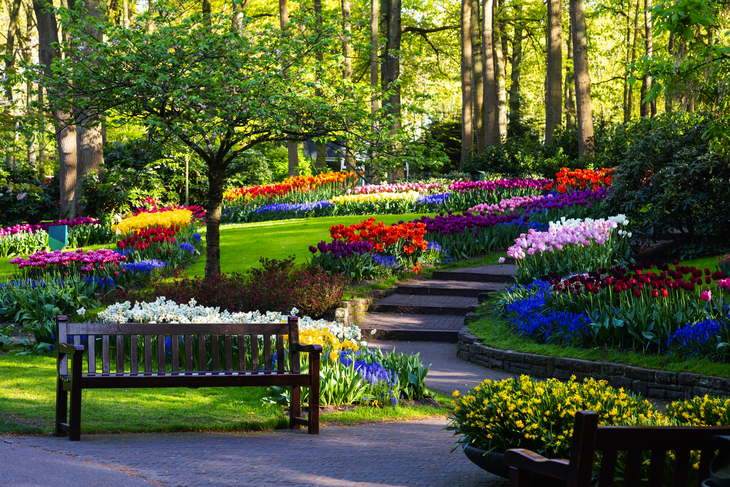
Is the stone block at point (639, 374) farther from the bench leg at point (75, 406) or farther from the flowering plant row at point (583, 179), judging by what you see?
the flowering plant row at point (583, 179)

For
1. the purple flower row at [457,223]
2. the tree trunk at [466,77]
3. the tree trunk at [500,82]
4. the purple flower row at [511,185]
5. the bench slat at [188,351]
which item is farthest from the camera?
the tree trunk at [500,82]

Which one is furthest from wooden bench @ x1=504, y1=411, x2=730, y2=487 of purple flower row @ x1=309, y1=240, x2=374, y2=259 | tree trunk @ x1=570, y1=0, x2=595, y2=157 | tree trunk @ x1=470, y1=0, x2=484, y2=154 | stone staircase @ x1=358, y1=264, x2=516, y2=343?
tree trunk @ x1=470, y1=0, x2=484, y2=154

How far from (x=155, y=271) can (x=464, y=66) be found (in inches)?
711

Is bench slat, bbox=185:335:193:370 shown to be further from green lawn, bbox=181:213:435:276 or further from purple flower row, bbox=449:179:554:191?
purple flower row, bbox=449:179:554:191

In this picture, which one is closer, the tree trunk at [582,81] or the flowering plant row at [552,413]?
the flowering plant row at [552,413]

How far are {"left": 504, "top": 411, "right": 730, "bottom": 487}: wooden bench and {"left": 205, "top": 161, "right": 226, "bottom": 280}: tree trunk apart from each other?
25.7 ft

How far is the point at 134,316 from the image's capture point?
8156 millimetres

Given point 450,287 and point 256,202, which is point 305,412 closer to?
point 450,287

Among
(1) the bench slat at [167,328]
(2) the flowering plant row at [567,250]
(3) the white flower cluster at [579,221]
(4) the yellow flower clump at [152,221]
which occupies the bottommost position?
(1) the bench slat at [167,328]

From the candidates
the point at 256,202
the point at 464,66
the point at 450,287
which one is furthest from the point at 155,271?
the point at 464,66

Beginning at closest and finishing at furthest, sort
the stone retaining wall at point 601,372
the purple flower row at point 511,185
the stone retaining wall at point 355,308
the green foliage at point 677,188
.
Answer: the stone retaining wall at point 601,372
the stone retaining wall at point 355,308
the green foliage at point 677,188
the purple flower row at point 511,185

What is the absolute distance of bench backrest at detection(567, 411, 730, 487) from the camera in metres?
2.23

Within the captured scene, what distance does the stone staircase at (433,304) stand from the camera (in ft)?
30.9

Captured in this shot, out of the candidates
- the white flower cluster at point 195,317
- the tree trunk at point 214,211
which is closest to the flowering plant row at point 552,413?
the white flower cluster at point 195,317
